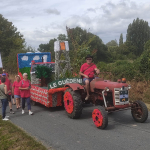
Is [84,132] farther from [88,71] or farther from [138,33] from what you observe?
[138,33]

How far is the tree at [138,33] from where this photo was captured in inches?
1963

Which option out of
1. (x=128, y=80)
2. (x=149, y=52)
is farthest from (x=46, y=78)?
(x=149, y=52)

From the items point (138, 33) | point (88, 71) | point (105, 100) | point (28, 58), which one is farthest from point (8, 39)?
point (138, 33)

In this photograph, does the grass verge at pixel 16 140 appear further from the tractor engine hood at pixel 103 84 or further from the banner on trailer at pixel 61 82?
the tractor engine hood at pixel 103 84

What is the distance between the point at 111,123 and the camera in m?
5.92

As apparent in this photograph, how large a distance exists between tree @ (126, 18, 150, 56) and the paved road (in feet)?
150

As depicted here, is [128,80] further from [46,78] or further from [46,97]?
[46,97]

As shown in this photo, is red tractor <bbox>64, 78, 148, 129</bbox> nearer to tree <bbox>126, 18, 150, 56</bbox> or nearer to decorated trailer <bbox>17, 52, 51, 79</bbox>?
decorated trailer <bbox>17, 52, 51, 79</bbox>

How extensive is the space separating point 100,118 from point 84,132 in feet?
1.73

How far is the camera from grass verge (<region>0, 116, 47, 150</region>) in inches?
173

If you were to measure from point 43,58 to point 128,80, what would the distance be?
15.5 feet

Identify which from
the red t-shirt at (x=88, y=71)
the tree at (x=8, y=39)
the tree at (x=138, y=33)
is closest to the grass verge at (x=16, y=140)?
the red t-shirt at (x=88, y=71)

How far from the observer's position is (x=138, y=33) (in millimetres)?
50469

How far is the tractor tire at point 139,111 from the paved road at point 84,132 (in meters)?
0.14
